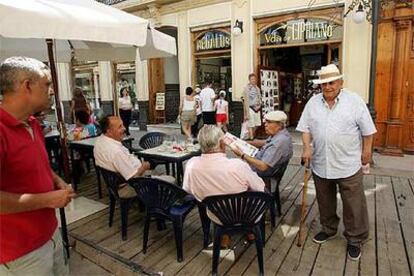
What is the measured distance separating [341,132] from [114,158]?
7.03 ft

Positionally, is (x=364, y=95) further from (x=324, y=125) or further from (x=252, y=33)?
(x=324, y=125)

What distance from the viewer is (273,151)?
10.5ft

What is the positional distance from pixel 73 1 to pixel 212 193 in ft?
7.46

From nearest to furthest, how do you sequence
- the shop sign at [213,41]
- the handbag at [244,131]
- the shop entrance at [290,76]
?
the handbag at [244,131]
the shop entrance at [290,76]
the shop sign at [213,41]

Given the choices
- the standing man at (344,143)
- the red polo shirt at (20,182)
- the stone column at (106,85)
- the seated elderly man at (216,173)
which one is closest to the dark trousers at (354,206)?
the standing man at (344,143)

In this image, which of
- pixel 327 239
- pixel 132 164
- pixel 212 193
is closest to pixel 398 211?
pixel 327 239

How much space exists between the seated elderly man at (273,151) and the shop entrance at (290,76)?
4780 millimetres

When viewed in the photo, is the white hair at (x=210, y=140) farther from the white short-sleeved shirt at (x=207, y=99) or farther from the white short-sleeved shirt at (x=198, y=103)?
the white short-sleeved shirt at (x=198, y=103)

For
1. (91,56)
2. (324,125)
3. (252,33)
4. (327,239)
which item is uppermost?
(252,33)

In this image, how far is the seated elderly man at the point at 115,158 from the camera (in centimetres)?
316

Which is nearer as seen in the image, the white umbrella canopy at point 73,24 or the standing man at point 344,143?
the white umbrella canopy at point 73,24

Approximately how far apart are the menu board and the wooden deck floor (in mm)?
4632

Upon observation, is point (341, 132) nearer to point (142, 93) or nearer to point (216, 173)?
point (216, 173)

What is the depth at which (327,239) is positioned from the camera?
2996 mm
